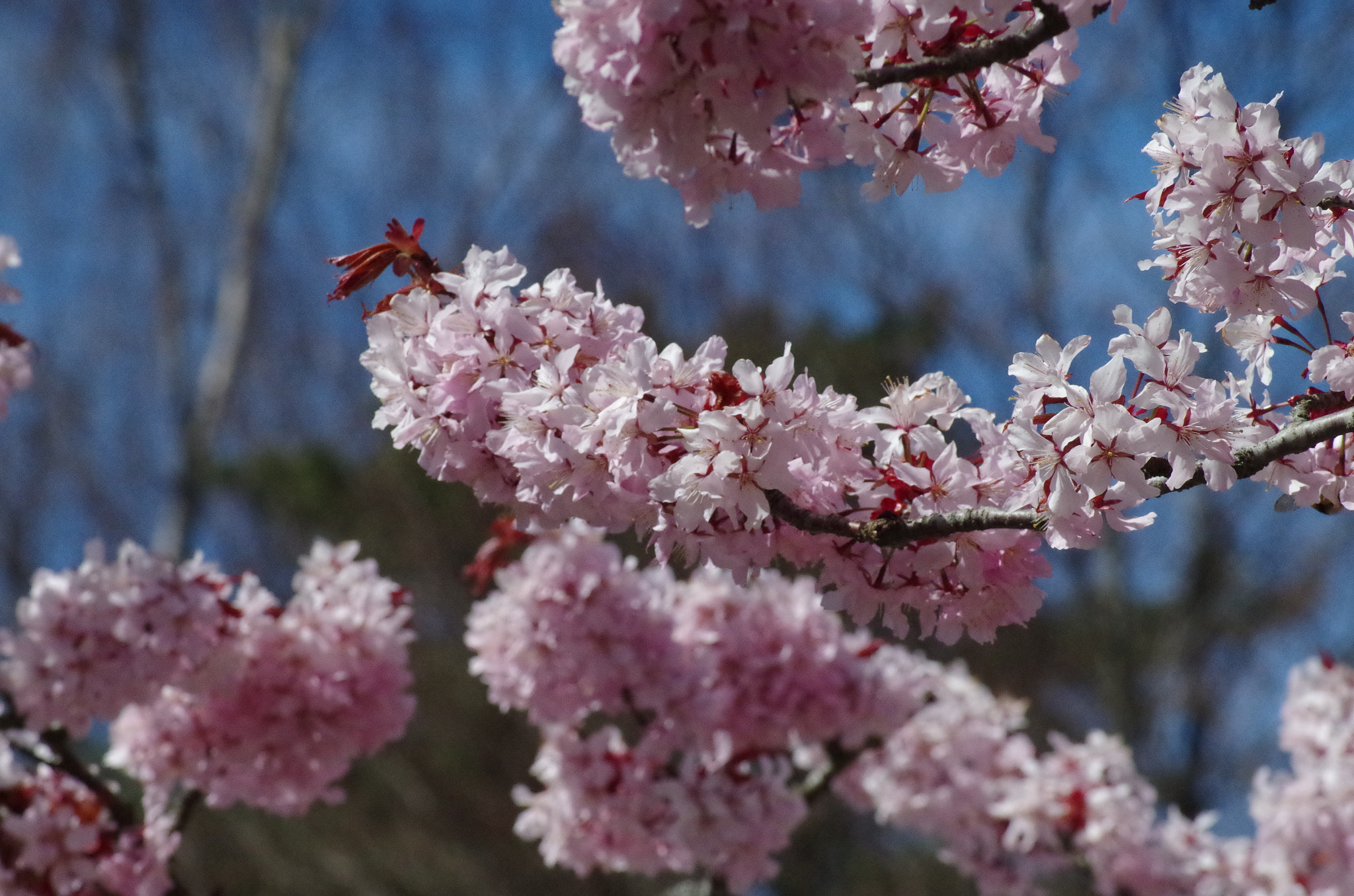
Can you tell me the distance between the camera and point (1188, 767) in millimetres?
10023

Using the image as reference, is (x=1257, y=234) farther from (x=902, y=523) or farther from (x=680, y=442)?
(x=680, y=442)

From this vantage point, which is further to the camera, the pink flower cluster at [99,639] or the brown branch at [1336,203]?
the pink flower cluster at [99,639]

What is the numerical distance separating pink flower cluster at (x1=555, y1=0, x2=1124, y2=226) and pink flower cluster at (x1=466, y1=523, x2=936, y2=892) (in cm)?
Result: 174

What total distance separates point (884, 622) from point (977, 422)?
339 mm

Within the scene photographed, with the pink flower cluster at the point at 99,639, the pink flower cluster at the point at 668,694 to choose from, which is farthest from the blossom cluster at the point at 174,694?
the pink flower cluster at the point at 668,694

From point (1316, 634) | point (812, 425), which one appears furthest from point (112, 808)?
point (1316, 634)

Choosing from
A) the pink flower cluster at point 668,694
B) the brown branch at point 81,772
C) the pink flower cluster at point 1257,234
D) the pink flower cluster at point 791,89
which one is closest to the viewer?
the pink flower cluster at point 791,89

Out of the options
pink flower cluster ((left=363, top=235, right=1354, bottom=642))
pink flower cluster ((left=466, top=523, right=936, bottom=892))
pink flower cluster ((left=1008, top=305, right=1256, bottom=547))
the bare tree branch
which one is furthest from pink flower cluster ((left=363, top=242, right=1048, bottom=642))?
the bare tree branch

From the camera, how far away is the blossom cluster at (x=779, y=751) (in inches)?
129

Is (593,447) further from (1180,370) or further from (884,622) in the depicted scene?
(1180,370)

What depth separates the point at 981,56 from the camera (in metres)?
1.55

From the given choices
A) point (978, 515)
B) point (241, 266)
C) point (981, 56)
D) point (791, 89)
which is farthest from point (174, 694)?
point (241, 266)

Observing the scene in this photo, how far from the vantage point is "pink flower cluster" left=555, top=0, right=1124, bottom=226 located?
1.40 m

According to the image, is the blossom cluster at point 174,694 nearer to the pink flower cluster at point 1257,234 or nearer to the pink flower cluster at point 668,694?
the pink flower cluster at point 668,694
